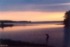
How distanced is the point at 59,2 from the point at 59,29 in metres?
0.29

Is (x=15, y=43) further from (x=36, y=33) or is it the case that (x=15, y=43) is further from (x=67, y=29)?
(x=67, y=29)

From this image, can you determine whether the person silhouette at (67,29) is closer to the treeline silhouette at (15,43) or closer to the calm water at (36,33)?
the calm water at (36,33)

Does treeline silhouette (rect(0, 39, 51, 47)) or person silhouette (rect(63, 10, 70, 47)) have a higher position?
person silhouette (rect(63, 10, 70, 47))

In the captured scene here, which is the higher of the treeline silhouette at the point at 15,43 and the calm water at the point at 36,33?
the calm water at the point at 36,33

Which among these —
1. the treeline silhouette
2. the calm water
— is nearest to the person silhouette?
the calm water

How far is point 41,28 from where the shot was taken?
3.22 meters

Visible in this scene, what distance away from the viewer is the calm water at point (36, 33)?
3213mm

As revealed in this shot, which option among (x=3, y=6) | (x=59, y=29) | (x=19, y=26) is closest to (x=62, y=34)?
(x=59, y=29)

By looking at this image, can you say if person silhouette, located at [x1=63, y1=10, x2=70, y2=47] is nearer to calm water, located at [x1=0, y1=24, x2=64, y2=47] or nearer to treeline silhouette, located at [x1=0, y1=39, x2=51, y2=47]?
calm water, located at [x1=0, y1=24, x2=64, y2=47]

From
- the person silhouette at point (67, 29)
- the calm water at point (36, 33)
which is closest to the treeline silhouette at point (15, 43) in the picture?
the calm water at point (36, 33)

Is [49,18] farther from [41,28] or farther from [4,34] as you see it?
[4,34]

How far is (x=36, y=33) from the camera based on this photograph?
3230 millimetres

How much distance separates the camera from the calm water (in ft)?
10.5

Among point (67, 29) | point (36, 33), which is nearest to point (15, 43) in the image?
point (36, 33)
